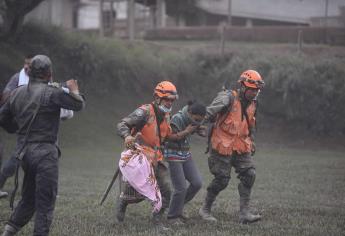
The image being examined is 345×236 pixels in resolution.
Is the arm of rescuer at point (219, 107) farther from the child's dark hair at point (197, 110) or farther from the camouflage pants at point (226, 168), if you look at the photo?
the camouflage pants at point (226, 168)

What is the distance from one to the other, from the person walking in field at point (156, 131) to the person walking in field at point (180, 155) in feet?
0.43

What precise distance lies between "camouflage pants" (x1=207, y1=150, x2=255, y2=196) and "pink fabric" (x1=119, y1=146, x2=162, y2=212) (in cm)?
100

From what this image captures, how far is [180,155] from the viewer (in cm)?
881

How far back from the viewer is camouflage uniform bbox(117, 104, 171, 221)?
808cm

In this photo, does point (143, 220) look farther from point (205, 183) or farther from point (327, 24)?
point (327, 24)

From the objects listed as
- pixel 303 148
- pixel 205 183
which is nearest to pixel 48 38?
pixel 303 148

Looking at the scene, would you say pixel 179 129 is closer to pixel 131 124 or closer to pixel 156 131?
pixel 156 131

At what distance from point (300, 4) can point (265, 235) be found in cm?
3287

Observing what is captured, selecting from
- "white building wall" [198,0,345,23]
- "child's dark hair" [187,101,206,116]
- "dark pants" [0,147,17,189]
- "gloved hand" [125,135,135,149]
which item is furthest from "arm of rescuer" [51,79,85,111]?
"white building wall" [198,0,345,23]

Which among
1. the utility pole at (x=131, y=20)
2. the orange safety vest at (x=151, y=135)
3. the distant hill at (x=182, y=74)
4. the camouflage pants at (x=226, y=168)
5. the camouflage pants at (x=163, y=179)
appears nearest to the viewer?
the orange safety vest at (x=151, y=135)

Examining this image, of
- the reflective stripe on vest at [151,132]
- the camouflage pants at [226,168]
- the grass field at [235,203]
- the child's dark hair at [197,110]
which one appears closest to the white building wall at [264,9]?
the grass field at [235,203]

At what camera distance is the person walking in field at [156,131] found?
8.24 meters

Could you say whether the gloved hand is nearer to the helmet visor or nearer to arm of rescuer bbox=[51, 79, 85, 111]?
arm of rescuer bbox=[51, 79, 85, 111]

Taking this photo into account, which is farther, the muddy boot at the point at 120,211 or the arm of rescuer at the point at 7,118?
the muddy boot at the point at 120,211
